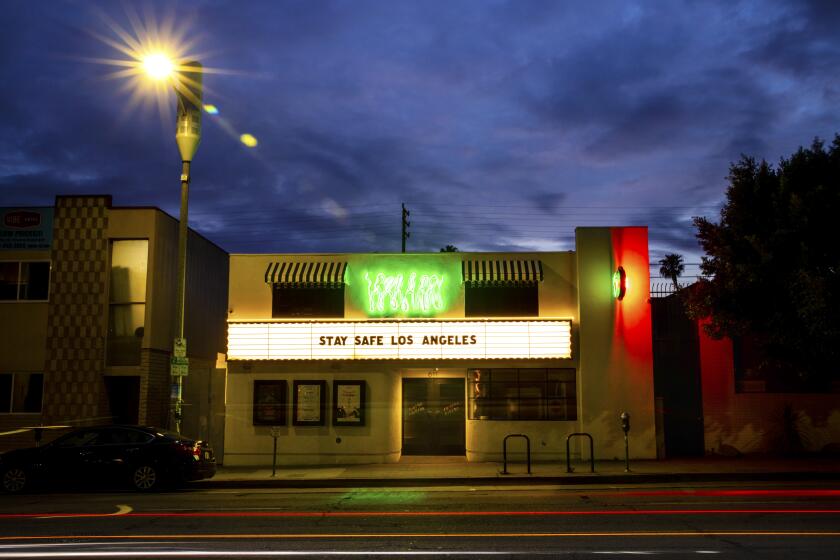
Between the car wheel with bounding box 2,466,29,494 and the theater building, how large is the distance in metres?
5.65

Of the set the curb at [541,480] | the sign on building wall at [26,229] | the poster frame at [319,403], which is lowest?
the curb at [541,480]

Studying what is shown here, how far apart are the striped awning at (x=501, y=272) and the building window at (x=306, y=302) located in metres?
3.73

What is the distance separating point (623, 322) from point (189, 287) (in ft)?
46.4

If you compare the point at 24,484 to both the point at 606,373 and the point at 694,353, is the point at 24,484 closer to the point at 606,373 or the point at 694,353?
the point at 606,373

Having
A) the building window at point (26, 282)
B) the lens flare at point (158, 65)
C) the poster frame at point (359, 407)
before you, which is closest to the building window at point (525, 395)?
the poster frame at point (359, 407)

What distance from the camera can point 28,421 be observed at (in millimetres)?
21984

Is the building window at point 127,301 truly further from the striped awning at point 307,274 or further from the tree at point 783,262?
the tree at point 783,262

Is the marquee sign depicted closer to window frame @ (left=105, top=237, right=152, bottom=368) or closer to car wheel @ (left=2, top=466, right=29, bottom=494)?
window frame @ (left=105, top=237, right=152, bottom=368)

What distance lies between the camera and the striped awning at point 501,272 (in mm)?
20828

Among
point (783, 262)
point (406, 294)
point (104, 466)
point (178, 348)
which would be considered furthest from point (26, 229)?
point (783, 262)

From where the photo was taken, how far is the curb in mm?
16906

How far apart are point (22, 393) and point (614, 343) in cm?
1740

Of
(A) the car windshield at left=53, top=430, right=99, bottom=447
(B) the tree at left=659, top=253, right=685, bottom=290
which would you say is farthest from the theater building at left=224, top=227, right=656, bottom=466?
(B) the tree at left=659, top=253, right=685, bottom=290

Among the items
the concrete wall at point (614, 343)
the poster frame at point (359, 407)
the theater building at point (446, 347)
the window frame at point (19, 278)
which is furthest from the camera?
the window frame at point (19, 278)
